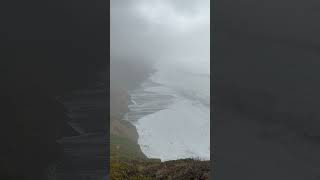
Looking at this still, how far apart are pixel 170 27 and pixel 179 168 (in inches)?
72.8

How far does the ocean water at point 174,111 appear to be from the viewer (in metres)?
4.29

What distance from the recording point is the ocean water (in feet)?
14.1

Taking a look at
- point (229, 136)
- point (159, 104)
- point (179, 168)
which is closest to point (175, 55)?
point (159, 104)

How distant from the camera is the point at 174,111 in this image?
436cm
